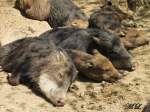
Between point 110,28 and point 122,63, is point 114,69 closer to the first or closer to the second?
point 122,63

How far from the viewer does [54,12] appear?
11.2 meters

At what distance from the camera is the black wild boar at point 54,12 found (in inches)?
427

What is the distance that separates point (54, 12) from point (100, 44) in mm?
2365

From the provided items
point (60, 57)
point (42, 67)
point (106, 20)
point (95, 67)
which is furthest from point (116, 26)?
point (42, 67)

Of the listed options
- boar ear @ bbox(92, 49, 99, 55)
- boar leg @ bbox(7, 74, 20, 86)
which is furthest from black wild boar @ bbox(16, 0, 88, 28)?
boar leg @ bbox(7, 74, 20, 86)

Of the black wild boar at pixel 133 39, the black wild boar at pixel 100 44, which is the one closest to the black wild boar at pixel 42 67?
the black wild boar at pixel 100 44

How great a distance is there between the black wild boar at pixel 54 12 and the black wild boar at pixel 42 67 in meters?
2.12

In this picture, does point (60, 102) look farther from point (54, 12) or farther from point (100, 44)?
point (54, 12)

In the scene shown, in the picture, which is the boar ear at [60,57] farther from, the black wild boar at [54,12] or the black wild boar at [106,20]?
the black wild boar at [54,12]

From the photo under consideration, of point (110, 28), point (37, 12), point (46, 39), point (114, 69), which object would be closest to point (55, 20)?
point (37, 12)

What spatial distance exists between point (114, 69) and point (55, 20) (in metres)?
2.76

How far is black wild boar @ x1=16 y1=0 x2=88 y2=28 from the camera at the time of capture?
10852mm

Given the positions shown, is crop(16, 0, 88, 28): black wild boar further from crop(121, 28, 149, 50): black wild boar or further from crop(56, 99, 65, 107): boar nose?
crop(56, 99, 65, 107): boar nose

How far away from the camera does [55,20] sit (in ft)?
36.2
